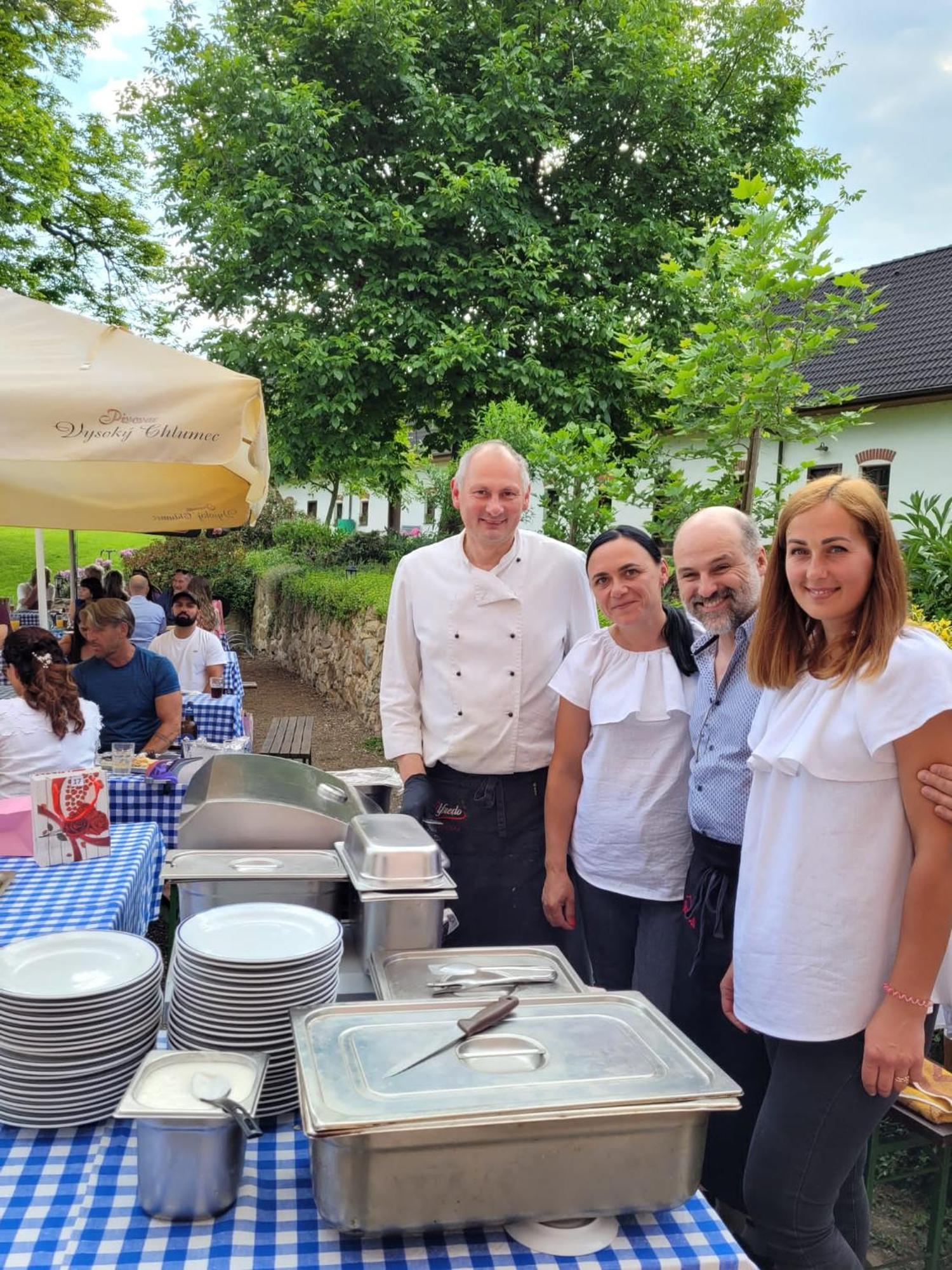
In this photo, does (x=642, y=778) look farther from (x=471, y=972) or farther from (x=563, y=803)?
(x=471, y=972)

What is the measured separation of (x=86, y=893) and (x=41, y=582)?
15.2 ft

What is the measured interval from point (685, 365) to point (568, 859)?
313 cm

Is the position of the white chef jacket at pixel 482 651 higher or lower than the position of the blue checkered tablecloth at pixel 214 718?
higher

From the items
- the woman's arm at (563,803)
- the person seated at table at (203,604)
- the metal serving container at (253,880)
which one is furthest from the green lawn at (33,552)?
the metal serving container at (253,880)

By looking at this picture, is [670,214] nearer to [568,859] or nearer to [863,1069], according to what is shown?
[568,859]

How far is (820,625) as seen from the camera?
175 cm

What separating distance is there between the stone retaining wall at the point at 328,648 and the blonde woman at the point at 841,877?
7208 millimetres

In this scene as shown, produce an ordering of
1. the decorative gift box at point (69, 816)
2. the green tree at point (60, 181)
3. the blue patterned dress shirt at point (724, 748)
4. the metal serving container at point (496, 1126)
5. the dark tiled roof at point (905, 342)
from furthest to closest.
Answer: the dark tiled roof at point (905, 342) → the green tree at point (60, 181) → the decorative gift box at point (69, 816) → the blue patterned dress shirt at point (724, 748) → the metal serving container at point (496, 1126)

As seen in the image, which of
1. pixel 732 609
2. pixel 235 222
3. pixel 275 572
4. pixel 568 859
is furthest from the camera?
pixel 275 572

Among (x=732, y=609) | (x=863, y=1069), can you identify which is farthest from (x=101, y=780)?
(x=863, y=1069)

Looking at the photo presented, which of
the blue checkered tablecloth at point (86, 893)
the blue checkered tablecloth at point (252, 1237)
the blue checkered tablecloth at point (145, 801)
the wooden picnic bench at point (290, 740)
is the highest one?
the blue checkered tablecloth at point (252, 1237)

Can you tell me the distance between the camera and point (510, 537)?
267 centimetres

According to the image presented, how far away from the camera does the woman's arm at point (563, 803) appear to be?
2.43 metres

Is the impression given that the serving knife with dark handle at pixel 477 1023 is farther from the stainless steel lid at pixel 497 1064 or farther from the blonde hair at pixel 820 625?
the blonde hair at pixel 820 625
